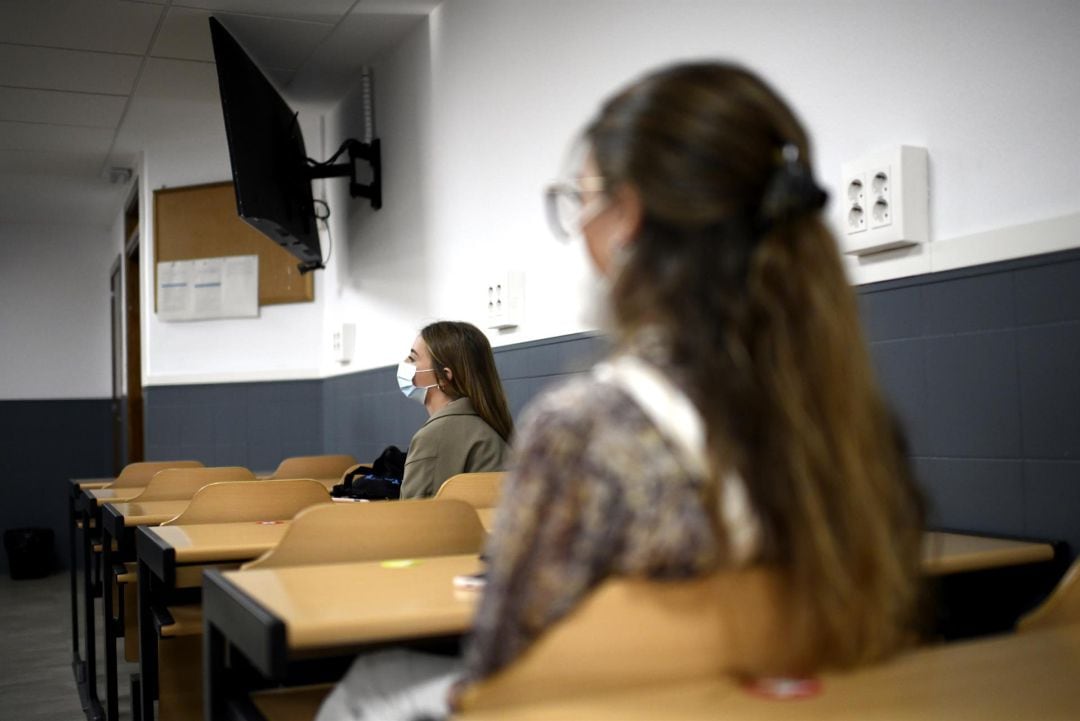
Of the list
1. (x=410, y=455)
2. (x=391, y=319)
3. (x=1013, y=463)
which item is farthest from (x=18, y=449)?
(x=1013, y=463)

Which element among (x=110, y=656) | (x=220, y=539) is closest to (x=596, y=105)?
(x=220, y=539)

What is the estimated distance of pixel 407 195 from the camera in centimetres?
485

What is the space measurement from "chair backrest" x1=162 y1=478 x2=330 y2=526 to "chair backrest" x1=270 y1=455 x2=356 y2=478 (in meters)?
1.76

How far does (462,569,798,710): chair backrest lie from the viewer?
90cm

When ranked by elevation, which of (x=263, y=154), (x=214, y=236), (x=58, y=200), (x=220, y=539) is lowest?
(x=220, y=539)

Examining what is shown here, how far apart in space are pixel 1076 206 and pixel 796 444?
123 cm

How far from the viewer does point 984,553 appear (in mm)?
1714

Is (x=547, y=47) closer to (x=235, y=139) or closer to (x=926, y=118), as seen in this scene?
(x=235, y=139)

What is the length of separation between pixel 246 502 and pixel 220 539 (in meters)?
0.38

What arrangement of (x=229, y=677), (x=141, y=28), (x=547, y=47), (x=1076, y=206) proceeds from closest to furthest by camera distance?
(x=229, y=677)
(x=1076, y=206)
(x=547, y=47)
(x=141, y=28)

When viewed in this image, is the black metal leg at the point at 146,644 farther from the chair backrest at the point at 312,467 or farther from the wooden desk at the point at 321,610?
the chair backrest at the point at 312,467

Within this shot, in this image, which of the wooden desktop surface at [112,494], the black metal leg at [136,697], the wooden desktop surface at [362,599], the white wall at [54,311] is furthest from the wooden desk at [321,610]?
the white wall at [54,311]

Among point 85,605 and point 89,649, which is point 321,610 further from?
point 85,605

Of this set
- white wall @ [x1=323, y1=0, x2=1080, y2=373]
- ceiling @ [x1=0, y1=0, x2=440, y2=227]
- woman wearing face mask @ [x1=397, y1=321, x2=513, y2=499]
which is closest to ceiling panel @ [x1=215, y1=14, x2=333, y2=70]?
ceiling @ [x1=0, y1=0, x2=440, y2=227]
